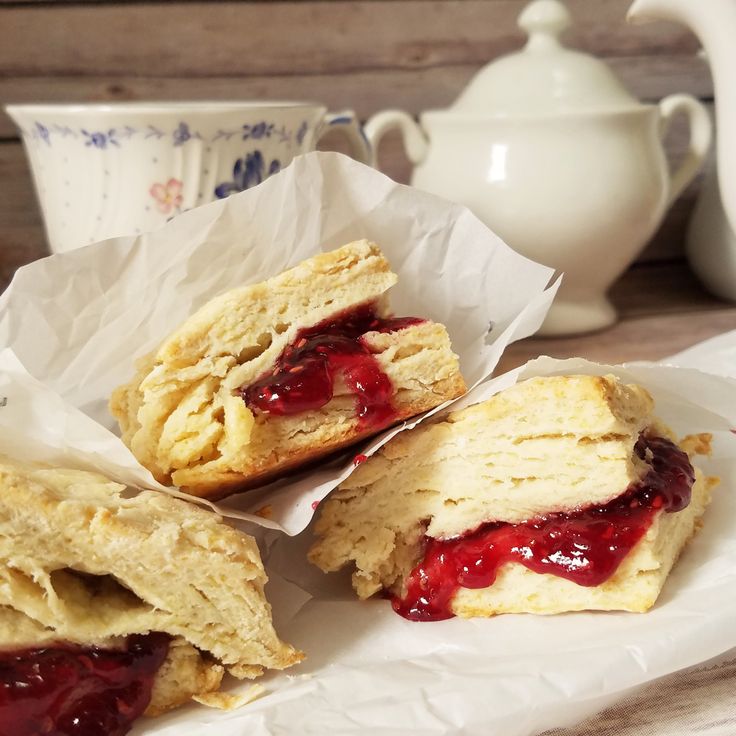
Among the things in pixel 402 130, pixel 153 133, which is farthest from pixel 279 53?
pixel 153 133

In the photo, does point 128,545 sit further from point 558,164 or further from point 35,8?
point 35,8

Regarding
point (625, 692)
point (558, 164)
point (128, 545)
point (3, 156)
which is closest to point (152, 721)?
point (128, 545)

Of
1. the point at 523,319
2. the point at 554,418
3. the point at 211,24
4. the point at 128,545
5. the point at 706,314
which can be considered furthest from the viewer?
the point at 706,314

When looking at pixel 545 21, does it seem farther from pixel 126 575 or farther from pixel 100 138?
pixel 126 575

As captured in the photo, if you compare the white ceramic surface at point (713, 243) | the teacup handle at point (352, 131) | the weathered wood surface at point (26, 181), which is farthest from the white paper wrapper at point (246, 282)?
the white ceramic surface at point (713, 243)

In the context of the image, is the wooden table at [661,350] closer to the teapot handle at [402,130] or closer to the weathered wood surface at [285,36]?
the teapot handle at [402,130]

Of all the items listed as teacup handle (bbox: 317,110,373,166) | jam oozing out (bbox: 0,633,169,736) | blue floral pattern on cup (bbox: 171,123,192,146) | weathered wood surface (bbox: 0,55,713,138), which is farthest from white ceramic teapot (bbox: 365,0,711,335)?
jam oozing out (bbox: 0,633,169,736)

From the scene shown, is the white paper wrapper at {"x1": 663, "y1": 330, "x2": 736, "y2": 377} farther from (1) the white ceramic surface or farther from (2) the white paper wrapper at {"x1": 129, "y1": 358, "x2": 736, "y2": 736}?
(1) the white ceramic surface
